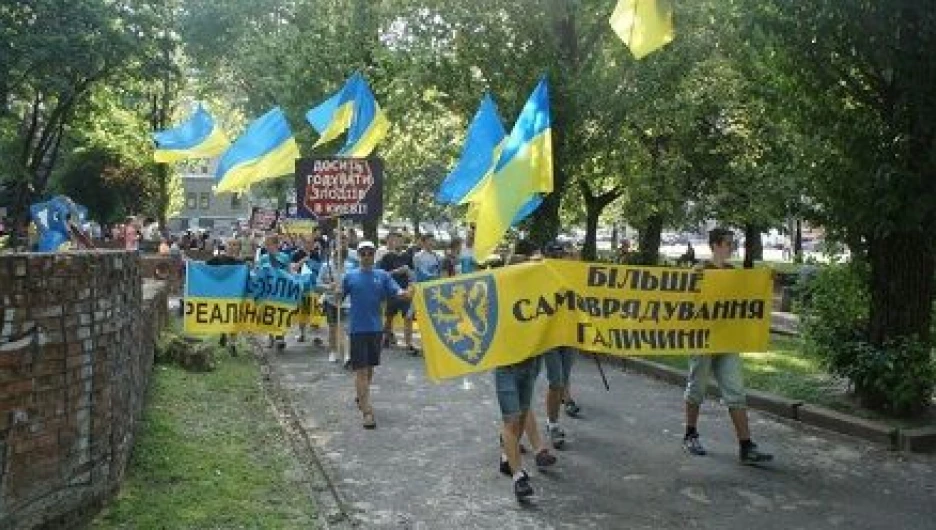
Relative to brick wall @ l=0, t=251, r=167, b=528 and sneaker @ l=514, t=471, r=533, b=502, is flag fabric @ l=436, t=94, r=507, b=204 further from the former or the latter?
brick wall @ l=0, t=251, r=167, b=528

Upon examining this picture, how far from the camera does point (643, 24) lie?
903 cm

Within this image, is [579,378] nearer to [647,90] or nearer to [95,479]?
[647,90]

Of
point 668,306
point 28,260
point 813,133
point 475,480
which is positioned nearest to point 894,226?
point 813,133

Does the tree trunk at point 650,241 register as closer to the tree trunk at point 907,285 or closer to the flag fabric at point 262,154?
the flag fabric at point 262,154

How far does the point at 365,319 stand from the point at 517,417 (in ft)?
9.92

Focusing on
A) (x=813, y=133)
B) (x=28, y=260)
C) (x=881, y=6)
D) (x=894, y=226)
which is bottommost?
(x=28, y=260)

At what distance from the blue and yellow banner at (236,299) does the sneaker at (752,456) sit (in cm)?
864

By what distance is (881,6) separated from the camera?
9.07 m

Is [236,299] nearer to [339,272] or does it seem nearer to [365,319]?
[339,272]

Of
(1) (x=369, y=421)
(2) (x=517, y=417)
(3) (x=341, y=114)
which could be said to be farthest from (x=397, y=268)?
(2) (x=517, y=417)

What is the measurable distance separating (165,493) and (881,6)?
7.48 metres

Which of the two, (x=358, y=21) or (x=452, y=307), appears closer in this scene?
(x=452, y=307)

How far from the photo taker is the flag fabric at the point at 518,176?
28.0 feet

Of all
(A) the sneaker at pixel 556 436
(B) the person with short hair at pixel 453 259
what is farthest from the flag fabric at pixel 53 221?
(A) the sneaker at pixel 556 436
